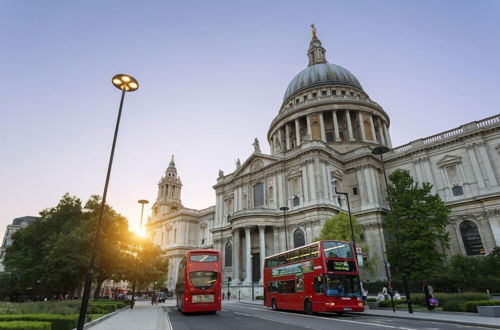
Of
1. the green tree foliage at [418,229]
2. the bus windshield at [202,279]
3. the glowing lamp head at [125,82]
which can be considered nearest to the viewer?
the glowing lamp head at [125,82]

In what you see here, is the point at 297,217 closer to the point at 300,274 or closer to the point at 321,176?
the point at 321,176

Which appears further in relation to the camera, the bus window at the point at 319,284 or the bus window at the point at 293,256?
the bus window at the point at 293,256

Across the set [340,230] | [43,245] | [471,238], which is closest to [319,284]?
[340,230]

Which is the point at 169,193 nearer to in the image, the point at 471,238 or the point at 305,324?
the point at 471,238

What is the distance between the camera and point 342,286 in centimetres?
1753

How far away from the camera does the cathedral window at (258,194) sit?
46062 millimetres

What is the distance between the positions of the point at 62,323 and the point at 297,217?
103 feet

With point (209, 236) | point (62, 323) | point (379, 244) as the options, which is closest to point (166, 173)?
point (209, 236)

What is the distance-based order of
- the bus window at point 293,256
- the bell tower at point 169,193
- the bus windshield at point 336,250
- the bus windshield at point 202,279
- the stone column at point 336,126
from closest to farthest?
the bus windshield at point 336,250, the bus windshield at point 202,279, the bus window at point 293,256, the stone column at point 336,126, the bell tower at point 169,193

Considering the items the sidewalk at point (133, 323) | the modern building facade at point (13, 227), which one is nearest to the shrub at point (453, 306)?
the sidewalk at point (133, 323)

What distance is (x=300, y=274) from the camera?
19578 millimetres

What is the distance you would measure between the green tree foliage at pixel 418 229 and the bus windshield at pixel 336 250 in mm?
13918

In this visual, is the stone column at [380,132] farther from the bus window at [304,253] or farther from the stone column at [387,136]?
the bus window at [304,253]

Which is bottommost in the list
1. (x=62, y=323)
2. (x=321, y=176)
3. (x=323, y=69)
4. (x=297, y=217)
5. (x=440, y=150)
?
(x=62, y=323)
